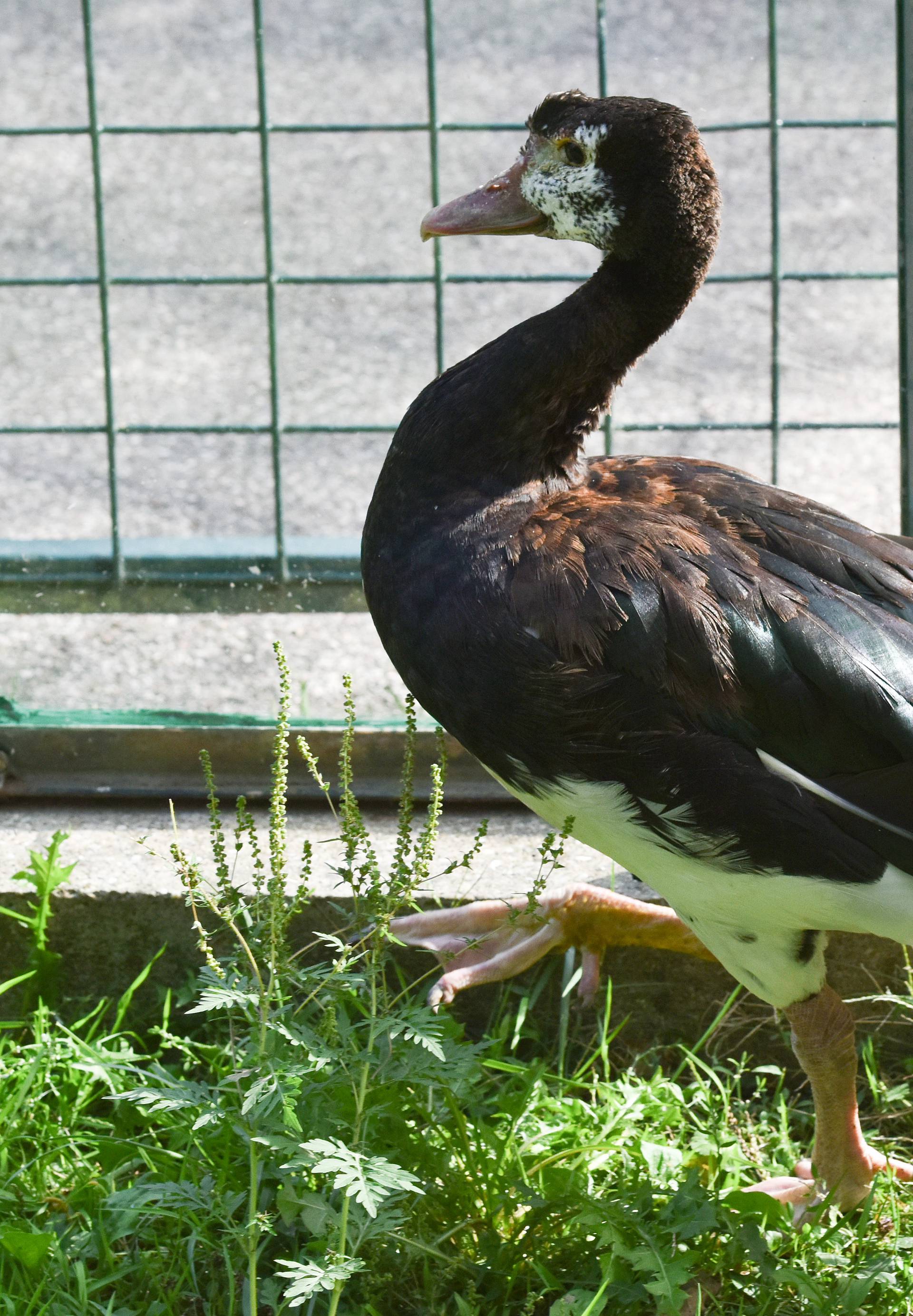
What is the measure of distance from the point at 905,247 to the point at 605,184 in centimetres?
105

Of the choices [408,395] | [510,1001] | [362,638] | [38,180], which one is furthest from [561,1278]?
[38,180]

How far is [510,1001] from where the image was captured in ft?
10.1

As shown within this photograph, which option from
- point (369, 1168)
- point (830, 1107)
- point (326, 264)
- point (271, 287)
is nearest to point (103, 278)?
point (271, 287)

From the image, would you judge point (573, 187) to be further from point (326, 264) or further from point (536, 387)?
point (326, 264)

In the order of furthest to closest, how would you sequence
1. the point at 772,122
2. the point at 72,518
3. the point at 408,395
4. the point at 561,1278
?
the point at 408,395 < the point at 72,518 < the point at 772,122 < the point at 561,1278

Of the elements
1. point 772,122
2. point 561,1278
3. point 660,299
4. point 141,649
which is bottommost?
point 561,1278

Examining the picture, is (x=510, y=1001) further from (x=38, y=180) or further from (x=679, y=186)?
(x=38, y=180)

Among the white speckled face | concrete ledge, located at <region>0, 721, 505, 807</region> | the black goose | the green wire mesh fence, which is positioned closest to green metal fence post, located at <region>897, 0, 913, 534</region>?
the green wire mesh fence

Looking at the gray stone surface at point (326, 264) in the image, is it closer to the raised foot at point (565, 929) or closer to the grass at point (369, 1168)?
the raised foot at point (565, 929)

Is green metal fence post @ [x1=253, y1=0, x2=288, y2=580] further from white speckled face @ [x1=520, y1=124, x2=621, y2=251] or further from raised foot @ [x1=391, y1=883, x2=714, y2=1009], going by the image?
raised foot @ [x1=391, y1=883, x2=714, y2=1009]

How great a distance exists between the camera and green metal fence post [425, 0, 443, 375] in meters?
3.47

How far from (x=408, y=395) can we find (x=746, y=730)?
4308 millimetres

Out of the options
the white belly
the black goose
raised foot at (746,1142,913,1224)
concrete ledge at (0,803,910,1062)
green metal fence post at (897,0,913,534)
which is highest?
green metal fence post at (897,0,913,534)

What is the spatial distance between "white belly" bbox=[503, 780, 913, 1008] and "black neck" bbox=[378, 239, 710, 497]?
22.9 inches
